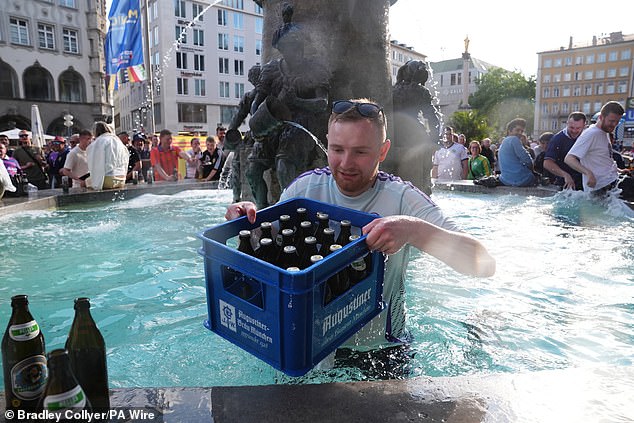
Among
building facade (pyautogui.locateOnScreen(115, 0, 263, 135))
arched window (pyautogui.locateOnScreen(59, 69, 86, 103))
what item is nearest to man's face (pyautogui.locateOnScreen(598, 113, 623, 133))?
arched window (pyautogui.locateOnScreen(59, 69, 86, 103))

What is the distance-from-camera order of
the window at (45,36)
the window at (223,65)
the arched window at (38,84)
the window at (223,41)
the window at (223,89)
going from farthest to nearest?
the window at (223,41) → the window at (223,65) → the window at (223,89) → the window at (45,36) → the arched window at (38,84)

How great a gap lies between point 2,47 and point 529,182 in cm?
4323

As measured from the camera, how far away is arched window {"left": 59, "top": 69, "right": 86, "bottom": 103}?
4272 centimetres

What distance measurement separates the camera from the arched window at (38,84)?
4044cm

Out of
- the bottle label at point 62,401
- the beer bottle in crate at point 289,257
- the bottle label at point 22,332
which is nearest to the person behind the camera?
the bottle label at point 62,401

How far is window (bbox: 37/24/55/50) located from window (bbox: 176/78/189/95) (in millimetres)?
14276

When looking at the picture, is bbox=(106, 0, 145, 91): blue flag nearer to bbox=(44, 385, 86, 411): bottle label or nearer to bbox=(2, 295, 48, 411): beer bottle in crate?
bbox=(2, 295, 48, 411): beer bottle in crate

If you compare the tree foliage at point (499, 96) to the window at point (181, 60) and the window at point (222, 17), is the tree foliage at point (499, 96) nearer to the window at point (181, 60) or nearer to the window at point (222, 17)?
the window at point (222, 17)

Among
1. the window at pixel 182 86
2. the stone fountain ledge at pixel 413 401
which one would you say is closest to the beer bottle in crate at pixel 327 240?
the stone fountain ledge at pixel 413 401

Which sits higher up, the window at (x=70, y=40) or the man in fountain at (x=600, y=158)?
the window at (x=70, y=40)

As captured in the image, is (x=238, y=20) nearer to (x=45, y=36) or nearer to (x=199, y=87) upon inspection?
(x=199, y=87)

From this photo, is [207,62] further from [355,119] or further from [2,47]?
[355,119]

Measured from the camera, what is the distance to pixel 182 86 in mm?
54250

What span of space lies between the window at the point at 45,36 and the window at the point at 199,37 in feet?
57.0
